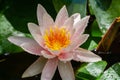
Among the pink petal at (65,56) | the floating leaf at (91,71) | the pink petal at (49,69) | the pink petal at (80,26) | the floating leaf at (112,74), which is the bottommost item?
the floating leaf at (112,74)

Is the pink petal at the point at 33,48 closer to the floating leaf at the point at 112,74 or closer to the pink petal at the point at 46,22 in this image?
the pink petal at the point at 46,22

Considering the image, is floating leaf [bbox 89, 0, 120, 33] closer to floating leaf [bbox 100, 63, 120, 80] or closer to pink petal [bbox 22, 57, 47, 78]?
floating leaf [bbox 100, 63, 120, 80]

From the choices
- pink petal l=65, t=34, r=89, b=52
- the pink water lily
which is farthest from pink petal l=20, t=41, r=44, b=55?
pink petal l=65, t=34, r=89, b=52

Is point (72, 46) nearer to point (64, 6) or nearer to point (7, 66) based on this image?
point (64, 6)

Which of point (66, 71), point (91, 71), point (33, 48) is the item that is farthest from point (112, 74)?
point (33, 48)

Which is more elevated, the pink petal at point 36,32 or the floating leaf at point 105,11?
the pink petal at point 36,32

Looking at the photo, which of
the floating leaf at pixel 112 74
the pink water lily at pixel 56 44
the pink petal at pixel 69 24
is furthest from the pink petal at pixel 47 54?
the floating leaf at pixel 112 74

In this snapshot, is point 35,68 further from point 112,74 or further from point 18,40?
point 112,74
